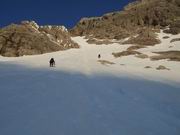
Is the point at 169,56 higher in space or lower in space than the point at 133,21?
lower

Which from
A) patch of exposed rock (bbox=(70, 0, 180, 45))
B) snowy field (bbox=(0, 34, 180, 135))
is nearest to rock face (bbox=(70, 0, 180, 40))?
patch of exposed rock (bbox=(70, 0, 180, 45))

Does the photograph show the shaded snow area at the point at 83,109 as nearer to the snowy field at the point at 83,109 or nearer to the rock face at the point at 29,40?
the snowy field at the point at 83,109

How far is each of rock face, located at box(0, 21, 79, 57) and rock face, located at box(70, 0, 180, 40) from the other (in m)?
20.5

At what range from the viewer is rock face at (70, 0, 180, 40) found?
391 feet

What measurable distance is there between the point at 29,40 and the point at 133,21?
186 ft

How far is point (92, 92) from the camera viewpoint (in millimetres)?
28359

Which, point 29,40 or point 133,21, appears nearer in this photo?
point 29,40

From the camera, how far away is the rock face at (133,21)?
119 m

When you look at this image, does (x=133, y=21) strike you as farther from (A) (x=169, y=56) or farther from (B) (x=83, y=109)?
(B) (x=83, y=109)

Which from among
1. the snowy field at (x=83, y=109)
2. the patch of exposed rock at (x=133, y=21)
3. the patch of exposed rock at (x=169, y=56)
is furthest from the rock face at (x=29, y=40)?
the snowy field at (x=83, y=109)

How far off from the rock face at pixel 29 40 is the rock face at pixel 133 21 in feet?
67.1

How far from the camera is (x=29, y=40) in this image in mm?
82812

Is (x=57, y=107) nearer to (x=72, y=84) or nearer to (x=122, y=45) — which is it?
(x=72, y=84)

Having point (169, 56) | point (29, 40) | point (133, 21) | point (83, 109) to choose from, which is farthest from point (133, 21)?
point (83, 109)
